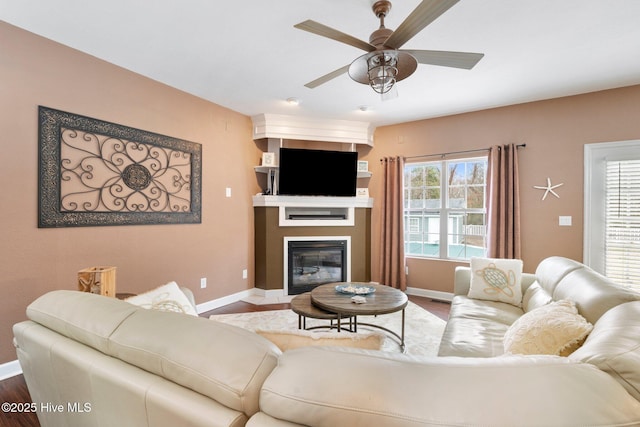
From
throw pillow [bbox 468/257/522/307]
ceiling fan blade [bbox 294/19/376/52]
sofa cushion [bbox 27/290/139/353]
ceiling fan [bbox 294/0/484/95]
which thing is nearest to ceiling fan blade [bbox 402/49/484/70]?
ceiling fan [bbox 294/0/484/95]

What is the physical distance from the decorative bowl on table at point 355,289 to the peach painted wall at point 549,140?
2.00 metres

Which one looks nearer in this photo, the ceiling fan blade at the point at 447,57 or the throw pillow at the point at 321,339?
the throw pillow at the point at 321,339

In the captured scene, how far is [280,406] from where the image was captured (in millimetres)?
653

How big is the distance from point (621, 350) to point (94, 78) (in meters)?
3.81

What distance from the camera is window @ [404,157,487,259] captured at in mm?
4160

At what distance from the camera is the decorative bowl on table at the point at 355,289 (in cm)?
266

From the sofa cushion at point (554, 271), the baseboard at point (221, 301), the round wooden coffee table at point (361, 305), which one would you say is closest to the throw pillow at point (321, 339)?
the round wooden coffee table at point (361, 305)

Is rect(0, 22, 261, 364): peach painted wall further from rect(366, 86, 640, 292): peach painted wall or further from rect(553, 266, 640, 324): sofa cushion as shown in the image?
rect(553, 266, 640, 324): sofa cushion

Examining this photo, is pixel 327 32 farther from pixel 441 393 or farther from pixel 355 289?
pixel 355 289

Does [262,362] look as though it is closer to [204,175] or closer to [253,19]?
[253,19]

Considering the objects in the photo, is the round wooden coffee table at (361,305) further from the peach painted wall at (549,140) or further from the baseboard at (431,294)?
the peach painted wall at (549,140)

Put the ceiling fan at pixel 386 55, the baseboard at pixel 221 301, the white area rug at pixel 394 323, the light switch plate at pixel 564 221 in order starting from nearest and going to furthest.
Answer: the ceiling fan at pixel 386 55 → the white area rug at pixel 394 323 → the light switch plate at pixel 564 221 → the baseboard at pixel 221 301

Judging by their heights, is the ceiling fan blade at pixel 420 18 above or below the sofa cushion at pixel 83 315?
above

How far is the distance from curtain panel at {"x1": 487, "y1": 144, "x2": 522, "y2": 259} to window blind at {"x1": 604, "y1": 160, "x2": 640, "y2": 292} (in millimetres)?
869
